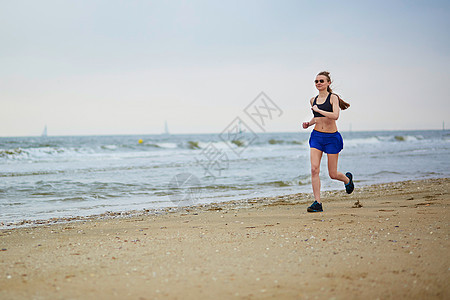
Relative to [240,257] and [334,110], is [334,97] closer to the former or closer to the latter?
[334,110]

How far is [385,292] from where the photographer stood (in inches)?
88.4

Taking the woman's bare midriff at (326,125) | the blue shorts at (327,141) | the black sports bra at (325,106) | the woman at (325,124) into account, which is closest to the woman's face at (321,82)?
the woman at (325,124)

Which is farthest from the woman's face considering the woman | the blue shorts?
the blue shorts

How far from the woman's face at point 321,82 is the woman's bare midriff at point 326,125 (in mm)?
404

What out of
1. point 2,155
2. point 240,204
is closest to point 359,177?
point 240,204

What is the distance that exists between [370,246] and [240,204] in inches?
151

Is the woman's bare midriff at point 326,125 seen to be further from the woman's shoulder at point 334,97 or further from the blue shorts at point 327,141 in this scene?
the woman's shoulder at point 334,97

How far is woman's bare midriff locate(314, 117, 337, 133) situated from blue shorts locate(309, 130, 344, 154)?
0.17 feet

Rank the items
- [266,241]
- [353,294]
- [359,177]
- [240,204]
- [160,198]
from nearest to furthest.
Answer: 1. [353,294]
2. [266,241]
3. [240,204]
4. [160,198]
5. [359,177]

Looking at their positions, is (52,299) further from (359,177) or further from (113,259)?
(359,177)

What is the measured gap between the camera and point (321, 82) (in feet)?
17.0

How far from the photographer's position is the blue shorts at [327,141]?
5.23 metres

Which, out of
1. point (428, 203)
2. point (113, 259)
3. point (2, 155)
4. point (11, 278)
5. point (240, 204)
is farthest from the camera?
point (2, 155)

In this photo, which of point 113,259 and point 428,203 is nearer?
point 113,259
